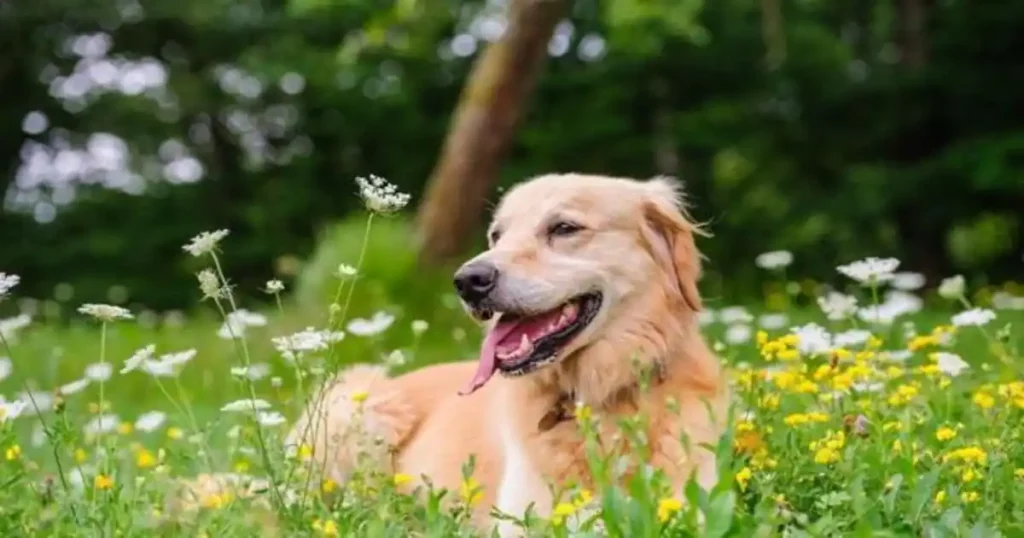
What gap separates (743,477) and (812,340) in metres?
0.87

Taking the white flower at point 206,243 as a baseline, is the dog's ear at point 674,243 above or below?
below

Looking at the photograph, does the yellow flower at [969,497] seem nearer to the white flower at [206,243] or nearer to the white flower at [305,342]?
the white flower at [305,342]

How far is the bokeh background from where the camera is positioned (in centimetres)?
1593

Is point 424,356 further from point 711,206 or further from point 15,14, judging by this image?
point 15,14

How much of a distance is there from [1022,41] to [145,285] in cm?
1181

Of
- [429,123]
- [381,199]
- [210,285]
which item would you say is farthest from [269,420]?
[429,123]

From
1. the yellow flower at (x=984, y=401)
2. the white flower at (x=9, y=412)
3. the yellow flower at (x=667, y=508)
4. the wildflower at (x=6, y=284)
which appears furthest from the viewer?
the yellow flower at (x=984, y=401)

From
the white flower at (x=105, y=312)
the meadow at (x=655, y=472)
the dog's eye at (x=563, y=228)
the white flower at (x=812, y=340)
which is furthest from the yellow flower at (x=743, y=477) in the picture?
the white flower at (x=105, y=312)

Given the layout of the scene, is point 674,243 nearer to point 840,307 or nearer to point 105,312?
point 840,307

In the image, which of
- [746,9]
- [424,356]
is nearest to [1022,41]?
[746,9]

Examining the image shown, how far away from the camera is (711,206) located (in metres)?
18.5

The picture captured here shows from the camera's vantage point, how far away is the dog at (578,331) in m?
3.30

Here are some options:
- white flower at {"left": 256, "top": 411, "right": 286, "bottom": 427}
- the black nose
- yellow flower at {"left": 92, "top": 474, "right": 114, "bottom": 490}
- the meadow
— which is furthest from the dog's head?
yellow flower at {"left": 92, "top": 474, "right": 114, "bottom": 490}

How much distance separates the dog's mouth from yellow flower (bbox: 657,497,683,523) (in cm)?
106
